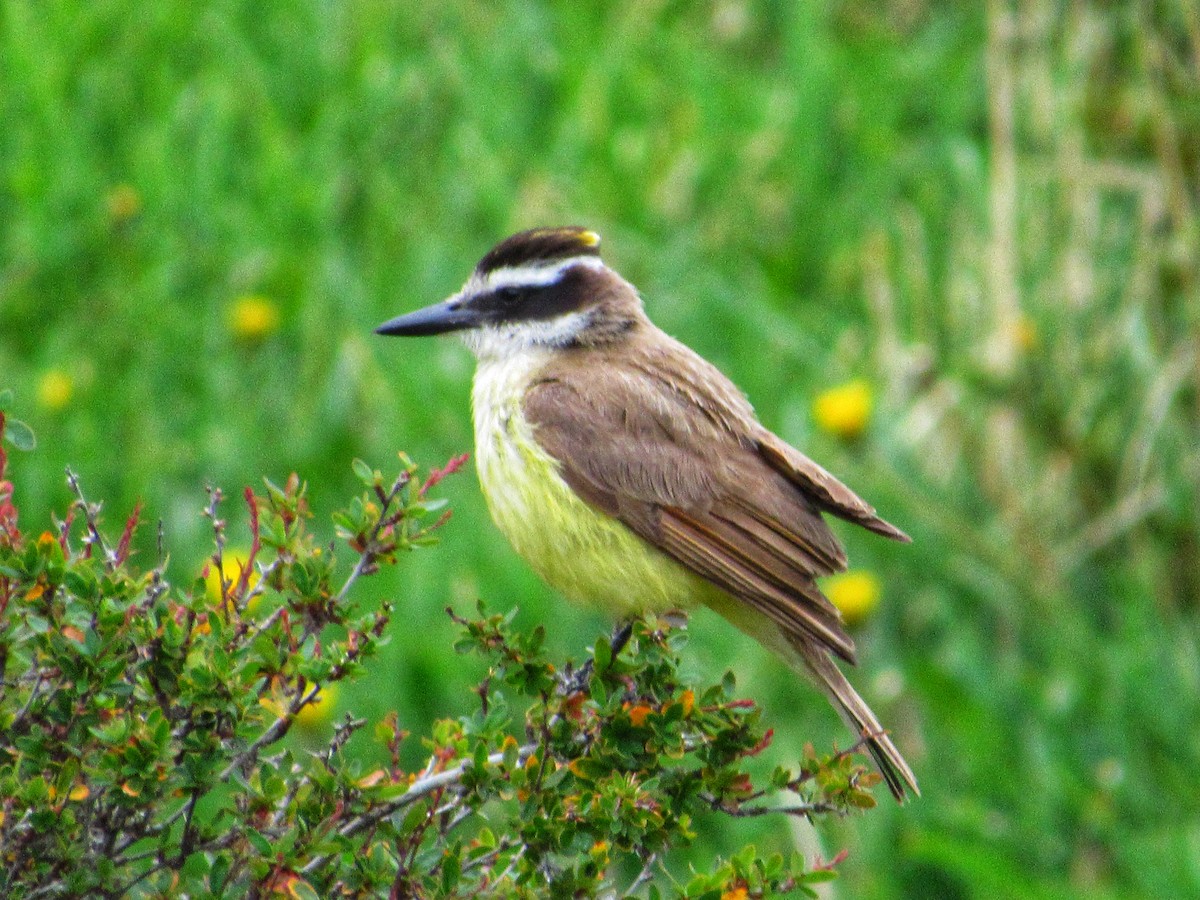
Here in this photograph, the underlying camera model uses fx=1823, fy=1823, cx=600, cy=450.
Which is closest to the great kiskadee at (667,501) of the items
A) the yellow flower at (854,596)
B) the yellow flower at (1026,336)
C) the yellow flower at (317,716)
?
the yellow flower at (317,716)

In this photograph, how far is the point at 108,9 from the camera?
8242 mm

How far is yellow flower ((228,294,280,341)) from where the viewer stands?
6793 millimetres

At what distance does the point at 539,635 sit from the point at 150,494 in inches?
143

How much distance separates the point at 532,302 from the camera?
4.57 metres

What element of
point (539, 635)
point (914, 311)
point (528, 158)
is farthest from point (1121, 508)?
point (539, 635)

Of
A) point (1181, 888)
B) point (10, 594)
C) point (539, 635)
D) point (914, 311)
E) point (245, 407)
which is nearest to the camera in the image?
point (10, 594)

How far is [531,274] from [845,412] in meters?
1.64

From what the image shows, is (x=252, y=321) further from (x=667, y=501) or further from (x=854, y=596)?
(x=667, y=501)

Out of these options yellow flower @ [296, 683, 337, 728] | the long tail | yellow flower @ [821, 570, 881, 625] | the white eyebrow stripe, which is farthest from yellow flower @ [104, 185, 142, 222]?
the long tail

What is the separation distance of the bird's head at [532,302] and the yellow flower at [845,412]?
1456 mm

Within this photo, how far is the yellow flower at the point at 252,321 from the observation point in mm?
6793

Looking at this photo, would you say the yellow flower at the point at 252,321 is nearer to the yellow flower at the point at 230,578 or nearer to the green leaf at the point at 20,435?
the yellow flower at the point at 230,578

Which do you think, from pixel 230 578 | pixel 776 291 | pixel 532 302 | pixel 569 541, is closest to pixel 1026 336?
pixel 776 291

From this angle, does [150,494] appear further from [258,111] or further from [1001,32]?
[1001,32]
